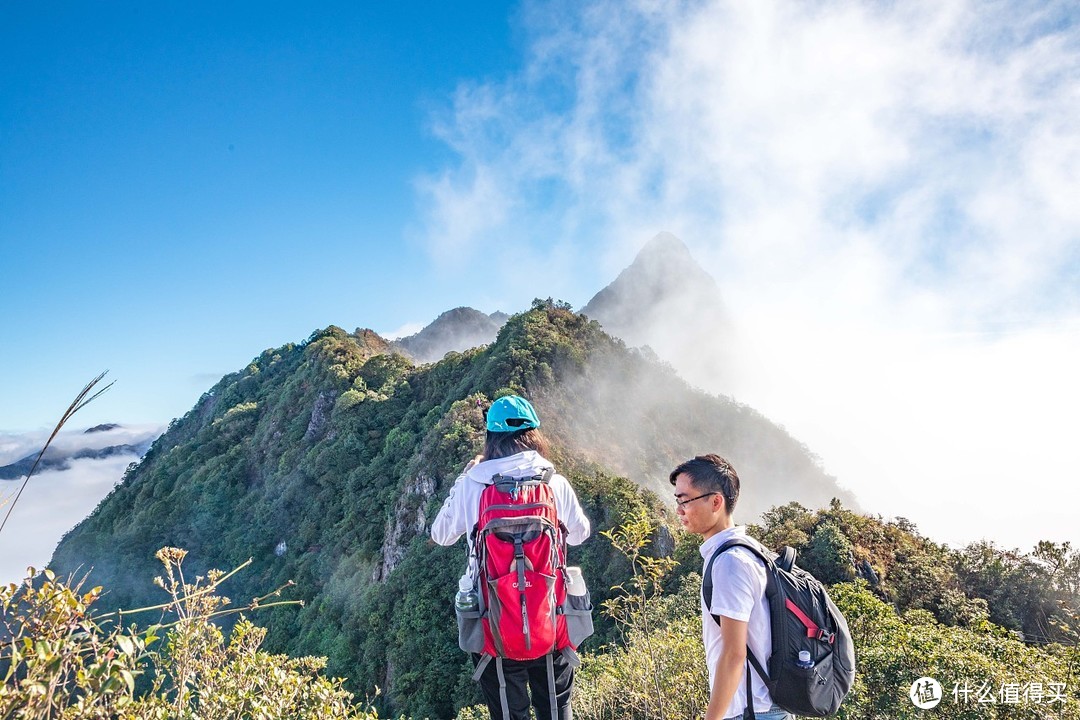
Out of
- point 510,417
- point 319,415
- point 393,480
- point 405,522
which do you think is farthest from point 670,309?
point 510,417

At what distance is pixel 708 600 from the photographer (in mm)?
1911

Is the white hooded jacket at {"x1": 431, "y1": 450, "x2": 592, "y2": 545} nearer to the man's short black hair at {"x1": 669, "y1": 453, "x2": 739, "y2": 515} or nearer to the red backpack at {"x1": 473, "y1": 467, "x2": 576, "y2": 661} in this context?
the red backpack at {"x1": 473, "y1": 467, "x2": 576, "y2": 661}

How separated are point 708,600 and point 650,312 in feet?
338

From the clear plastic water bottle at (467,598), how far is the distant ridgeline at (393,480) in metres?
10.1

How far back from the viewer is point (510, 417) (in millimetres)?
2572

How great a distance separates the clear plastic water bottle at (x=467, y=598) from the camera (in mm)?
2436

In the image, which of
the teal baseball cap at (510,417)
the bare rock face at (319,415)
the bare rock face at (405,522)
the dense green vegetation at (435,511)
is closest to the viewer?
the teal baseball cap at (510,417)

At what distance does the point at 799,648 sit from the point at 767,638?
11cm

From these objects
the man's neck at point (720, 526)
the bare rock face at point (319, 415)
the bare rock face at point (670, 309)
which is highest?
the bare rock face at point (670, 309)

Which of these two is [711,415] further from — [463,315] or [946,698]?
[463,315]

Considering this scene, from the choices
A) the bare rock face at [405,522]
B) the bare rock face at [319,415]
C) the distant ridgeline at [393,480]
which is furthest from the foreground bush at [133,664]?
the bare rock face at [319,415]

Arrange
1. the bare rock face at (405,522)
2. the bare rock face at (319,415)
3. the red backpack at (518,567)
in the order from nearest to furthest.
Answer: the red backpack at (518,567), the bare rock face at (405,522), the bare rock face at (319,415)

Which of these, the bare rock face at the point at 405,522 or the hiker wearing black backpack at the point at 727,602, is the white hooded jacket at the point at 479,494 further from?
the bare rock face at the point at 405,522

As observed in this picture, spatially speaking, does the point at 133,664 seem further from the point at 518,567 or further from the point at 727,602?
the point at 727,602
